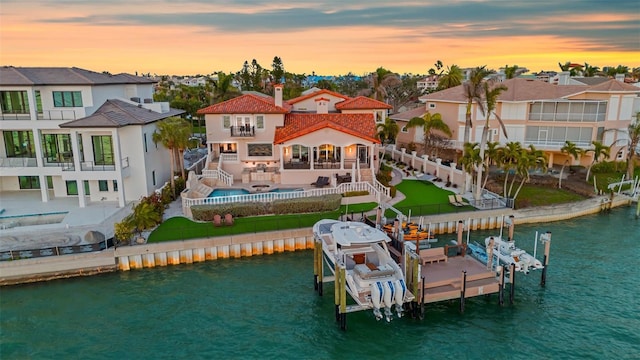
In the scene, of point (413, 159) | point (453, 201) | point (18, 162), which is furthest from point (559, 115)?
point (18, 162)

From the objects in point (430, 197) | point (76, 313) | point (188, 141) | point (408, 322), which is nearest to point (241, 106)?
point (188, 141)

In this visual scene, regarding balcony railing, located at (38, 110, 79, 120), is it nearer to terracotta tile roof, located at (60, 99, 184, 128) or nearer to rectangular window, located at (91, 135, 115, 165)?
terracotta tile roof, located at (60, 99, 184, 128)

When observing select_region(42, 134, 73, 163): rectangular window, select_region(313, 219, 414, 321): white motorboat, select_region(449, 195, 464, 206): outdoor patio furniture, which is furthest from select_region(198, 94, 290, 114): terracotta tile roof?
select_region(313, 219, 414, 321): white motorboat

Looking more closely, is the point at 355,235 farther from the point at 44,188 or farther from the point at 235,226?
the point at 44,188

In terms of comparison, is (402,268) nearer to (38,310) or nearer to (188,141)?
(38,310)

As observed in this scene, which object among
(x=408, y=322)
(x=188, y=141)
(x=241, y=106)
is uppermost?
(x=241, y=106)

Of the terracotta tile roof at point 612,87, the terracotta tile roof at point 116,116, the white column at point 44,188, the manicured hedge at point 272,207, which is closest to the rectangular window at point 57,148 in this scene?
the white column at point 44,188

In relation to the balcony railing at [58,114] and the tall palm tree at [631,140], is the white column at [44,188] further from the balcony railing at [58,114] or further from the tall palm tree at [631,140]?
the tall palm tree at [631,140]
